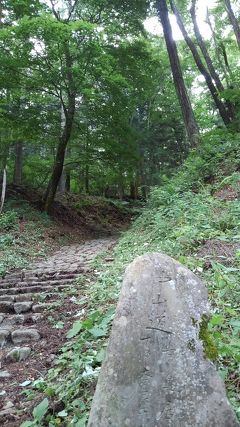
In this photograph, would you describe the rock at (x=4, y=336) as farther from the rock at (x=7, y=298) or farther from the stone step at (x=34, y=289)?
the stone step at (x=34, y=289)

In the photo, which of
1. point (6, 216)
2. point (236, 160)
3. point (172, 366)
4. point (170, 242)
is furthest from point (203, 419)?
point (6, 216)

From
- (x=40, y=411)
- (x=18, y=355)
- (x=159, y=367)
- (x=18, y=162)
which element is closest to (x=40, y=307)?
(x=18, y=355)

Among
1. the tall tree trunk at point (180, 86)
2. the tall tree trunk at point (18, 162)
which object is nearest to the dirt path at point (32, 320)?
the tall tree trunk at point (180, 86)

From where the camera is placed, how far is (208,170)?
10391mm

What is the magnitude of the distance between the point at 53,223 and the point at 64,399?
10496 mm

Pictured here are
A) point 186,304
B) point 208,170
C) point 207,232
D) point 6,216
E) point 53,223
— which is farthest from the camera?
point 53,223

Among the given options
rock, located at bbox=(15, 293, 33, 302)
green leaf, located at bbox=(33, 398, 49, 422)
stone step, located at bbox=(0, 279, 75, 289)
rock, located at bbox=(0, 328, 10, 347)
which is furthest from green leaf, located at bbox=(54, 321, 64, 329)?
green leaf, located at bbox=(33, 398, 49, 422)

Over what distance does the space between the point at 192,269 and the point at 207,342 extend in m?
2.09

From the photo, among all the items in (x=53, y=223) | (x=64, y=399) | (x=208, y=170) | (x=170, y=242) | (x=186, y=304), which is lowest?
(x=64, y=399)

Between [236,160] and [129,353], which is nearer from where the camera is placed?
[129,353]

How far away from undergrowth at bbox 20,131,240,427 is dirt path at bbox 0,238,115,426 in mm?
213

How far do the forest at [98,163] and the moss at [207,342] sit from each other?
0.03ft

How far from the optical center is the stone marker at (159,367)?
204 centimetres

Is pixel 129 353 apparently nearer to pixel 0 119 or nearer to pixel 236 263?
pixel 236 263
